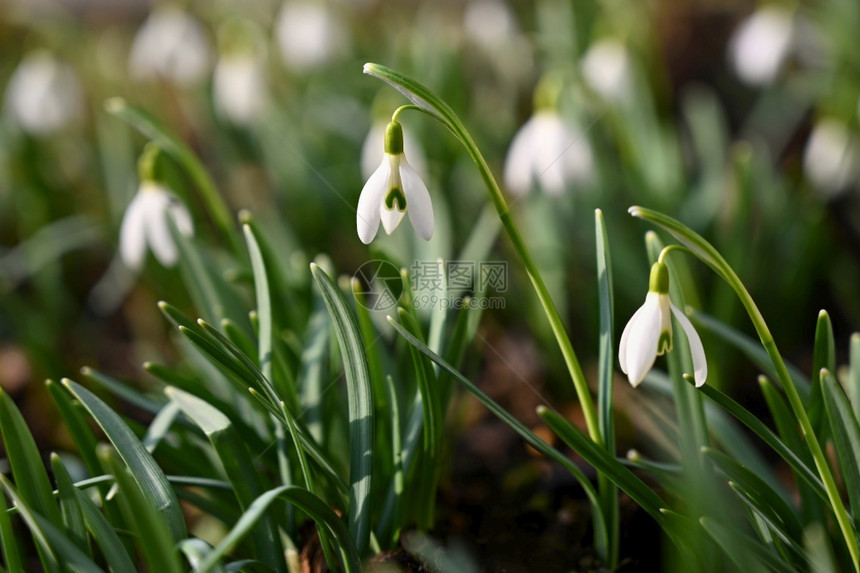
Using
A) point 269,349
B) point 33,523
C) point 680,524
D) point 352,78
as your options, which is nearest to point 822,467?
point 680,524

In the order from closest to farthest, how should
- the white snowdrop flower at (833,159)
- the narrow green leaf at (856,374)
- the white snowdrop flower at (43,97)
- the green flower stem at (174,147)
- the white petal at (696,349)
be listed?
the white petal at (696,349) < the narrow green leaf at (856,374) < the green flower stem at (174,147) < the white snowdrop flower at (833,159) < the white snowdrop flower at (43,97)

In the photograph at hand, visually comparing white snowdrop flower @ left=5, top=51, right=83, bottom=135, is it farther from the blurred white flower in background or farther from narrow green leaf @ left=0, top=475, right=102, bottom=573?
narrow green leaf @ left=0, top=475, right=102, bottom=573

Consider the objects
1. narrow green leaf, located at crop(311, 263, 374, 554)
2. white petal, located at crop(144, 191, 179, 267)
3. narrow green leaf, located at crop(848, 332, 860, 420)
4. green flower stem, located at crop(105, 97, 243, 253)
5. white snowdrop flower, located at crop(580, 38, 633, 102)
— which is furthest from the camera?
white snowdrop flower, located at crop(580, 38, 633, 102)

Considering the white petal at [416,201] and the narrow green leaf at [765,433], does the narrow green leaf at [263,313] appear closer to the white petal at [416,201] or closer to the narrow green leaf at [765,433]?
the white petal at [416,201]

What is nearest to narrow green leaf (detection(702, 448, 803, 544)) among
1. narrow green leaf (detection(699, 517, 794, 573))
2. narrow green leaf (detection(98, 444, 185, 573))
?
narrow green leaf (detection(699, 517, 794, 573))

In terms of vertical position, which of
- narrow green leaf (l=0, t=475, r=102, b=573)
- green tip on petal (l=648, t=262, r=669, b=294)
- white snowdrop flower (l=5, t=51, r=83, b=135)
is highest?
white snowdrop flower (l=5, t=51, r=83, b=135)

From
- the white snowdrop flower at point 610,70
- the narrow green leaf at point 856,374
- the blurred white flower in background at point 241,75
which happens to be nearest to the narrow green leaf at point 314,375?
the narrow green leaf at point 856,374

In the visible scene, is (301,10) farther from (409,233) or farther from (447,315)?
(447,315)

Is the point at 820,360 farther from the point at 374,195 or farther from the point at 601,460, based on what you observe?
the point at 374,195
